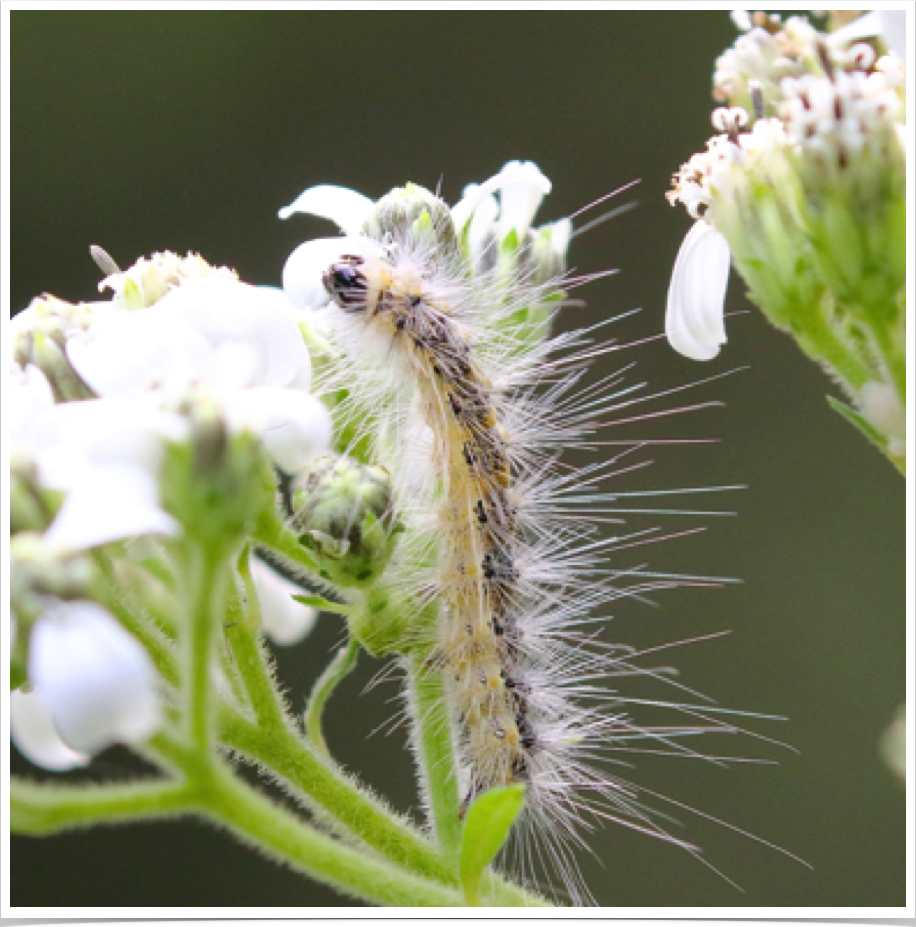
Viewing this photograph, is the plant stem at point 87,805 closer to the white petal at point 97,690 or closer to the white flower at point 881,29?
the white petal at point 97,690

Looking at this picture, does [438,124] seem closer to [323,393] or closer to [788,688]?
[788,688]

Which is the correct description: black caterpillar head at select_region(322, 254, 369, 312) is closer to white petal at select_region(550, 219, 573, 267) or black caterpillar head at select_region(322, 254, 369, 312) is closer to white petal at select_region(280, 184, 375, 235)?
white petal at select_region(280, 184, 375, 235)

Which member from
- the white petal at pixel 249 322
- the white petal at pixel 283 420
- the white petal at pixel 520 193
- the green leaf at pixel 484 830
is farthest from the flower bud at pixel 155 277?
the green leaf at pixel 484 830

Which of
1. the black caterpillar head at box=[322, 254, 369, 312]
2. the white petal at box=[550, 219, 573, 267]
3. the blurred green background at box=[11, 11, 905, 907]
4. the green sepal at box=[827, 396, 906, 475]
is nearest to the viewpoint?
the green sepal at box=[827, 396, 906, 475]

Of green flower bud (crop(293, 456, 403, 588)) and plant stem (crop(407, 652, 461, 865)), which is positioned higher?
green flower bud (crop(293, 456, 403, 588))

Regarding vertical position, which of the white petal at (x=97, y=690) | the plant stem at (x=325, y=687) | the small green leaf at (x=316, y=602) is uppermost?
the small green leaf at (x=316, y=602)

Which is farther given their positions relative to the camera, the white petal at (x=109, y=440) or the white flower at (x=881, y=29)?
the white flower at (x=881, y=29)

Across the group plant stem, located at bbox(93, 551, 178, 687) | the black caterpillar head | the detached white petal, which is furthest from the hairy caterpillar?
plant stem, located at bbox(93, 551, 178, 687)
